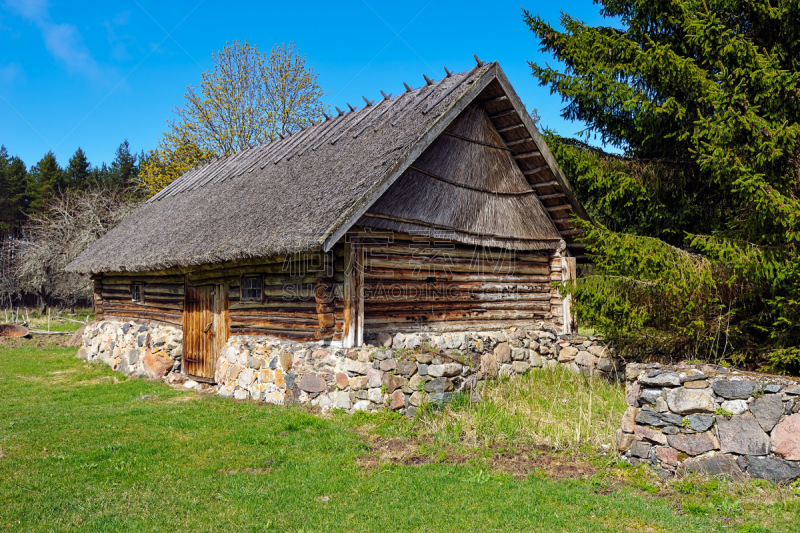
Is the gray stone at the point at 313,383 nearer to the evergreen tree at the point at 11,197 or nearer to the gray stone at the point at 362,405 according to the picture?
the gray stone at the point at 362,405

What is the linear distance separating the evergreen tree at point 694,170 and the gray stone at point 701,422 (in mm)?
2436

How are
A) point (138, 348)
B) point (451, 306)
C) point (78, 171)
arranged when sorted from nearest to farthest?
point (451, 306) → point (138, 348) → point (78, 171)

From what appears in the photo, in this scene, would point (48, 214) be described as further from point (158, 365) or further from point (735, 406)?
point (735, 406)

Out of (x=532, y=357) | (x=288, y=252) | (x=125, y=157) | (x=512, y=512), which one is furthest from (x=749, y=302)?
(x=125, y=157)

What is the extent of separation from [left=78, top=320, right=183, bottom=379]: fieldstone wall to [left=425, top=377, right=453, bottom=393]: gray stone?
6.83 m

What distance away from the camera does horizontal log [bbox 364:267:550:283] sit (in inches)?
370

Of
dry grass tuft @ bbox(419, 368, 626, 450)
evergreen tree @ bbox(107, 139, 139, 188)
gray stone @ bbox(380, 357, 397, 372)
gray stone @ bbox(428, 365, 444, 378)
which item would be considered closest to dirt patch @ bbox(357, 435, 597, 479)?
dry grass tuft @ bbox(419, 368, 626, 450)

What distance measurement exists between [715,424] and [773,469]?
58 centimetres

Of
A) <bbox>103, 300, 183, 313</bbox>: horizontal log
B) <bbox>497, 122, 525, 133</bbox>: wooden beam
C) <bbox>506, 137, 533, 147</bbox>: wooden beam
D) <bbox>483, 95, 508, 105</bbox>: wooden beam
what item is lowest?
<bbox>103, 300, 183, 313</bbox>: horizontal log

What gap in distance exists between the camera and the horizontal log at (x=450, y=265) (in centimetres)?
947

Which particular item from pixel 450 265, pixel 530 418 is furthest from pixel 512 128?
pixel 530 418

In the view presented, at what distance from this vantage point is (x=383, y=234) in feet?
30.5

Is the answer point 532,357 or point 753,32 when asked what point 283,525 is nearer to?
point 532,357

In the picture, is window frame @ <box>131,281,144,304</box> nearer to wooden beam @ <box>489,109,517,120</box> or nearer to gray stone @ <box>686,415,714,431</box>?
wooden beam @ <box>489,109,517,120</box>
